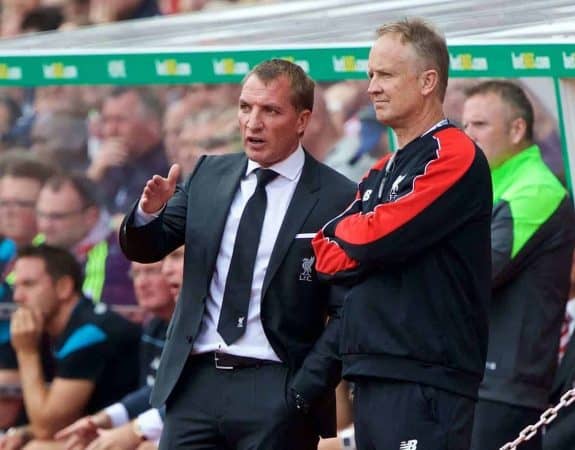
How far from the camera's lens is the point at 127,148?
8867 mm

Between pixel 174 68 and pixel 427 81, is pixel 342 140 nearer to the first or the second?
pixel 174 68

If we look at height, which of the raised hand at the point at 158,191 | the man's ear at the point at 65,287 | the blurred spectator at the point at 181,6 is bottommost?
the man's ear at the point at 65,287

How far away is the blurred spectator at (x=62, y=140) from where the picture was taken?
9086mm

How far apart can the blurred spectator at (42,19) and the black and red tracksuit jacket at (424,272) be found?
9.16 meters

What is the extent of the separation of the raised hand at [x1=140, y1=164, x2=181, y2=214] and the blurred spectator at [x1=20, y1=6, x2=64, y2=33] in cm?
853

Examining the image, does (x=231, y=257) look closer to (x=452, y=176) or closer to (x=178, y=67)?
(x=452, y=176)

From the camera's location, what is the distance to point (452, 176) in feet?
15.8

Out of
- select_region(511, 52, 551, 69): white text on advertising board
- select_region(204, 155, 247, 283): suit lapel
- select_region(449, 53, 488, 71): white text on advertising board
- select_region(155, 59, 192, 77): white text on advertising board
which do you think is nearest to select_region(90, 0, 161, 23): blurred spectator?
select_region(155, 59, 192, 77): white text on advertising board

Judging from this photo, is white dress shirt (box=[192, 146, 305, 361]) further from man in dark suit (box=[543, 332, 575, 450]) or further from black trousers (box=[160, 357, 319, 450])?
man in dark suit (box=[543, 332, 575, 450])

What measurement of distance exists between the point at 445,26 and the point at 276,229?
1.74 m

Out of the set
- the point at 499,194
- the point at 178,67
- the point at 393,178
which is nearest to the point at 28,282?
the point at 178,67

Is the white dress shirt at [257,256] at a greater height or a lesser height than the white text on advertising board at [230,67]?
lesser

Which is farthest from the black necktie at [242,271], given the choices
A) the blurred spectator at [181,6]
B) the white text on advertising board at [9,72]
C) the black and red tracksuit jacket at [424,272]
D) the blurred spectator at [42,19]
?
the blurred spectator at [42,19]

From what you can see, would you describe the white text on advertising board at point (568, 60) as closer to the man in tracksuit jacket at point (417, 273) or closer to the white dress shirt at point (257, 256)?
the white dress shirt at point (257, 256)
